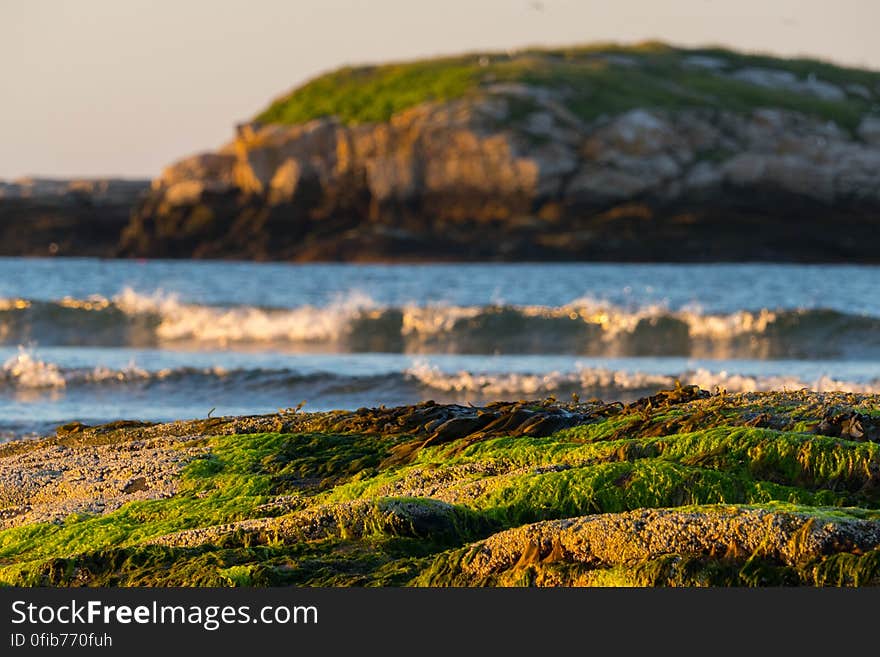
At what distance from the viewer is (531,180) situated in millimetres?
66188

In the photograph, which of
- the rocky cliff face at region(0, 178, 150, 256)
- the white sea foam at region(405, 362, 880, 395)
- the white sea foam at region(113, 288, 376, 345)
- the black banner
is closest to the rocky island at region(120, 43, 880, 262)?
the rocky cliff face at region(0, 178, 150, 256)

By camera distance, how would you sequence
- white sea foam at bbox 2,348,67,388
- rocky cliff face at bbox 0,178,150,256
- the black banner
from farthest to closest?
rocky cliff face at bbox 0,178,150,256 → white sea foam at bbox 2,348,67,388 → the black banner

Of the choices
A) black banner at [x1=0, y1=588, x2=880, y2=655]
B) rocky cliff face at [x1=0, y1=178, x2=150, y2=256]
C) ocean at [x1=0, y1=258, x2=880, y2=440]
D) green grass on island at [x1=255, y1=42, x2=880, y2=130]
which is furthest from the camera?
rocky cliff face at [x1=0, y1=178, x2=150, y2=256]

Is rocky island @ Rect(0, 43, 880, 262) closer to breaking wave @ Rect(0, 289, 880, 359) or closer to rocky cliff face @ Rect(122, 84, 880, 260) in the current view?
rocky cliff face @ Rect(122, 84, 880, 260)

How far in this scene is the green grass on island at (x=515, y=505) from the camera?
454 cm

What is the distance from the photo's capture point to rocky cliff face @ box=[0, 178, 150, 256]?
3071 inches

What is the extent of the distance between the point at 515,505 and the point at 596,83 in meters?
71.8

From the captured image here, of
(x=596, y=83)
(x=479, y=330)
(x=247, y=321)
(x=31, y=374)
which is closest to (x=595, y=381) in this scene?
(x=31, y=374)

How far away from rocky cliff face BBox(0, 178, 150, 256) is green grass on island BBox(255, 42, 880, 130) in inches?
363

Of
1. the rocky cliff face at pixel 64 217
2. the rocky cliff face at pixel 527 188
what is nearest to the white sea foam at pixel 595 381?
the rocky cliff face at pixel 527 188

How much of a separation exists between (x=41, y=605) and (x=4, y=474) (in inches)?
126

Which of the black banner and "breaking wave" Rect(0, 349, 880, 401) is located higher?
the black banner

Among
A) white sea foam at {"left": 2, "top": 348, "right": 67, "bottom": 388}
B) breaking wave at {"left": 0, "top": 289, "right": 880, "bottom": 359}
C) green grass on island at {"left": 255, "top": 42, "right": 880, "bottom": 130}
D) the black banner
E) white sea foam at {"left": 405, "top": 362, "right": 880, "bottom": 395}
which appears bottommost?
breaking wave at {"left": 0, "top": 289, "right": 880, "bottom": 359}

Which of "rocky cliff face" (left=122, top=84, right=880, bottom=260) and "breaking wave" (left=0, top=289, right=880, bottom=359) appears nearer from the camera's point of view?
"breaking wave" (left=0, top=289, right=880, bottom=359)
